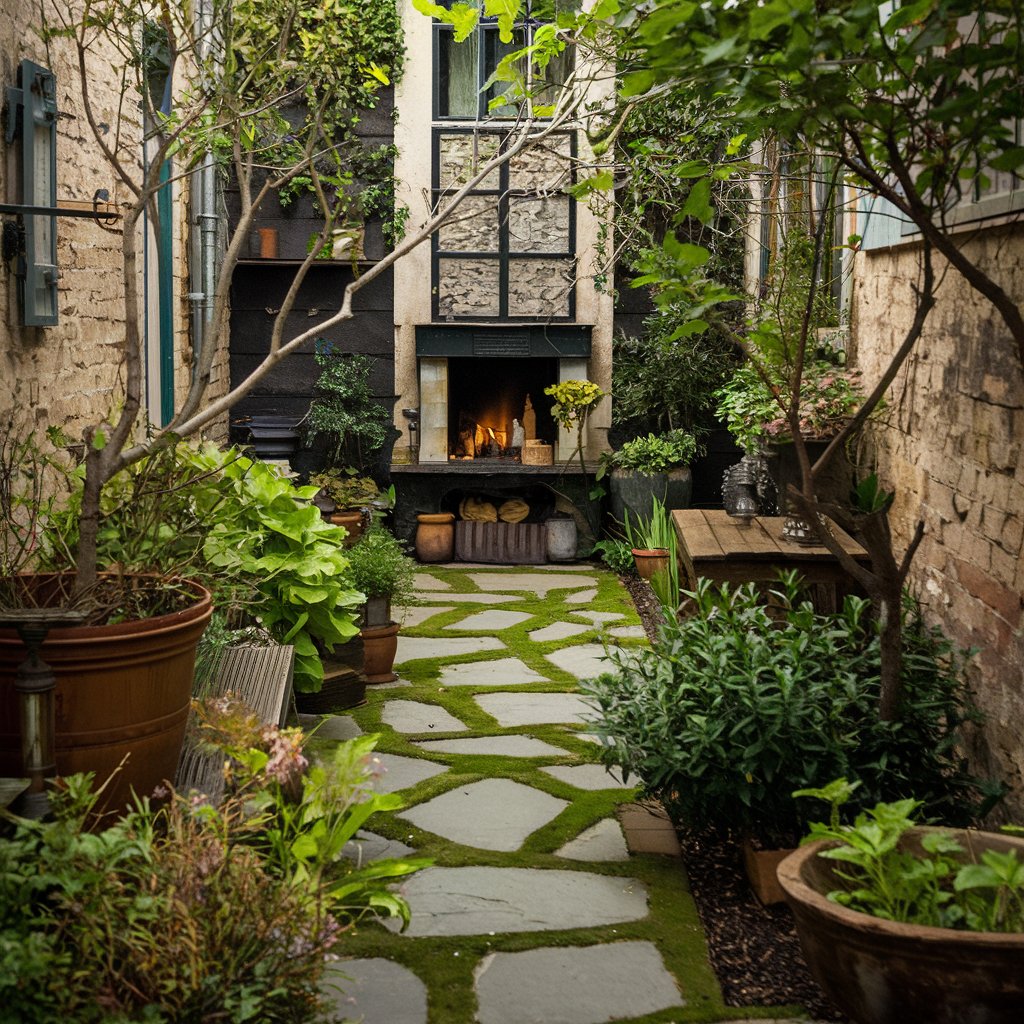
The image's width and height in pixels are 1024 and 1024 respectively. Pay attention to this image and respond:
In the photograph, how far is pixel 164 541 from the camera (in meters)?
3.65

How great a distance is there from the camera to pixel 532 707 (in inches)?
223

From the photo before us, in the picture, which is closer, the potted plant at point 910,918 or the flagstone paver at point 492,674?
the potted plant at point 910,918

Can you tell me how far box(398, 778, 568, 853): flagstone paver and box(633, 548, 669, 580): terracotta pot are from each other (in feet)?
13.4

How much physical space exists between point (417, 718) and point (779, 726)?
7.91 ft

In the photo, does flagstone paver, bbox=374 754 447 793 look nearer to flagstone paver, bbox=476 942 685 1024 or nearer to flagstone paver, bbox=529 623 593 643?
flagstone paver, bbox=476 942 685 1024

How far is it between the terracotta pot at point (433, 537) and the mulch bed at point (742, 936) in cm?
560

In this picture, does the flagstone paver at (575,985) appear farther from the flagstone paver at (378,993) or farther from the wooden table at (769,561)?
the wooden table at (769,561)

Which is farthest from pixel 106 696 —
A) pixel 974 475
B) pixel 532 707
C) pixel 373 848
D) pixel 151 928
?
pixel 532 707

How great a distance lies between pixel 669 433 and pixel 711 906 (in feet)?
20.1

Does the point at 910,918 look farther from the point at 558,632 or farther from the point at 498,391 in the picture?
the point at 498,391

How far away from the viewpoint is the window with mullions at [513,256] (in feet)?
32.0

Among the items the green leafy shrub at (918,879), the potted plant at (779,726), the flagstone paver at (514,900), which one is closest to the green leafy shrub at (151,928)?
the flagstone paver at (514,900)

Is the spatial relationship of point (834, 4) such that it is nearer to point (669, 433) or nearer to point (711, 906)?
point (711, 906)

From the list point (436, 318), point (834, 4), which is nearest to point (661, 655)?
point (834, 4)
